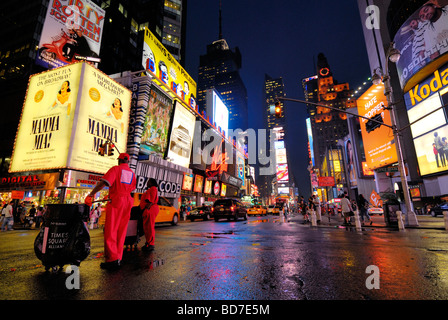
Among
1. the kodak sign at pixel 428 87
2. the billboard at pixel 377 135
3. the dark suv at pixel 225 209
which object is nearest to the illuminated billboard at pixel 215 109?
the dark suv at pixel 225 209

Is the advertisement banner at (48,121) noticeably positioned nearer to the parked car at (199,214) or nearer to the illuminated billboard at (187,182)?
the parked car at (199,214)

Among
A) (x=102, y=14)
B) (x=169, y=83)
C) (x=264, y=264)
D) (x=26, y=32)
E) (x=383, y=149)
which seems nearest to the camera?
(x=264, y=264)

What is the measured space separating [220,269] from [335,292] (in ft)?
5.34

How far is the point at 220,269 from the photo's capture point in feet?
10.7

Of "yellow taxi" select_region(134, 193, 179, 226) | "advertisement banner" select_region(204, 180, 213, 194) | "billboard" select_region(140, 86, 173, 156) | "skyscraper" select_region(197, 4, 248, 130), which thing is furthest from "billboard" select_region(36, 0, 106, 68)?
"skyscraper" select_region(197, 4, 248, 130)

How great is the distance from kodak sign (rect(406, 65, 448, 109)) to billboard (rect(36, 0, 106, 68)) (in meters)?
39.1

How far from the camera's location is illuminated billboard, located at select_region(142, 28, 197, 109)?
20.5 m

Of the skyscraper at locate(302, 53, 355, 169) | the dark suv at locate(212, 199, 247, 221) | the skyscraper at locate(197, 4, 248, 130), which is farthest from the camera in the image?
the skyscraper at locate(197, 4, 248, 130)

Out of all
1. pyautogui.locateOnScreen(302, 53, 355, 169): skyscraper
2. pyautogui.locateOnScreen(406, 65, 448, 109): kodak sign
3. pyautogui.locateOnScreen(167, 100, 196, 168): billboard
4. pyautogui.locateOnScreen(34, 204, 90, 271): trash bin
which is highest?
pyautogui.locateOnScreen(302, 53, 355, 169): skyscraper

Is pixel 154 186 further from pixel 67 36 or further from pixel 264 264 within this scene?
pixel 67 36

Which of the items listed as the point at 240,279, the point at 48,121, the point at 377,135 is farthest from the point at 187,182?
the point at 377,135

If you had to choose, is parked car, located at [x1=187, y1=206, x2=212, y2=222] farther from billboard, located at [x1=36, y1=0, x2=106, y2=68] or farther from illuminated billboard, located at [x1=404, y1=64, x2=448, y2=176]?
illuminated billboard, located at [x1=404, y1=64, x2=448, y2=176]

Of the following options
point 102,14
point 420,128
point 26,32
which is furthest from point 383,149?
point 26,32

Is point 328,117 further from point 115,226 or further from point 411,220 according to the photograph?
point 115,226
